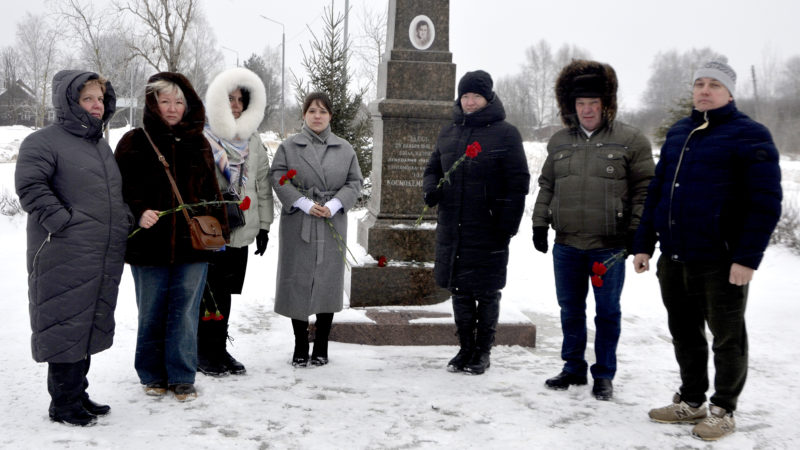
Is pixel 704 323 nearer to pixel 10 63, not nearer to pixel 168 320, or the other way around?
pixel 168 320

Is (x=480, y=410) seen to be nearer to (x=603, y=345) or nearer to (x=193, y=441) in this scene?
(x=603, y=345)

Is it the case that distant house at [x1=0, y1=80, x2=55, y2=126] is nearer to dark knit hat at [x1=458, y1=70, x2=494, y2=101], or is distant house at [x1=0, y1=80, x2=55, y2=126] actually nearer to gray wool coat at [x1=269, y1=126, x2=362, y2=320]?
gray wool coat at [x1=269, y1=126, x2=362, y2=320]

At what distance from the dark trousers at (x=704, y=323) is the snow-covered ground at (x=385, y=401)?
261 millimetres

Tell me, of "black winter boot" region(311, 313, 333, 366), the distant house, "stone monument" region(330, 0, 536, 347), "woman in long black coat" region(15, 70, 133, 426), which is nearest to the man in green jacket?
"stone monument" region(330, 0, 536, 347)

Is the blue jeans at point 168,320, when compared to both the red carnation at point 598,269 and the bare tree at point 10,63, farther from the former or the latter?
the bare tree at point 10,63

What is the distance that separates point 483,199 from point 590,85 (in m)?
0.98

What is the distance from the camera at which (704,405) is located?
360 cm

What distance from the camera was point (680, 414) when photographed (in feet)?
11.5

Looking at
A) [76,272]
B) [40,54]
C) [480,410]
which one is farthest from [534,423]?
[40,54]

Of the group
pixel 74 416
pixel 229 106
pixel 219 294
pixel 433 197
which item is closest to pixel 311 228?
pixel 219 294

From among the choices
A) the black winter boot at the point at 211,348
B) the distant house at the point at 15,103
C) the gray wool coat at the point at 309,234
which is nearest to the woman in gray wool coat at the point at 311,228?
the gray wool coat at the point at 309,234

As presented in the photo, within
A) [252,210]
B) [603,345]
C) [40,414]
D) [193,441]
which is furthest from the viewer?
[252,210]

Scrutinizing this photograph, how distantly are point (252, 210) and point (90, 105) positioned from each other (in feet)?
4.21

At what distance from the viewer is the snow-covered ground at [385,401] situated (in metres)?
3.22
